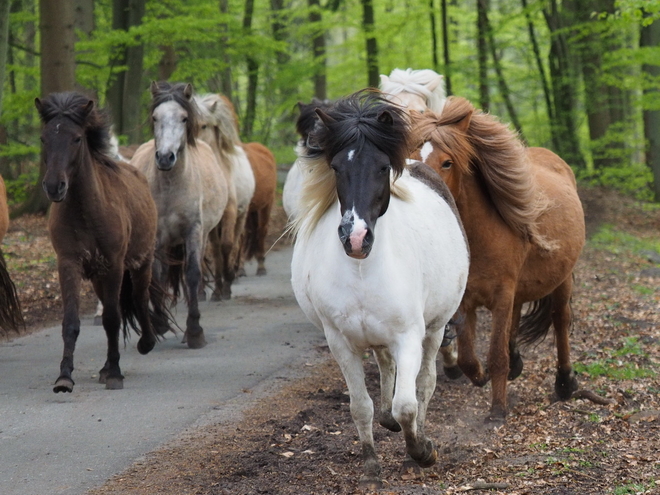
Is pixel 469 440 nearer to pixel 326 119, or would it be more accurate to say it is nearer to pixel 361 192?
pixel 361 192

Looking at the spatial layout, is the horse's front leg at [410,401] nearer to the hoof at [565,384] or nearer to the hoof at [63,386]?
the hoof at [565,384]

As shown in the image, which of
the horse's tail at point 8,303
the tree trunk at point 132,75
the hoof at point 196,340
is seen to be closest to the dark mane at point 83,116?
the horse's tail at point 8,303

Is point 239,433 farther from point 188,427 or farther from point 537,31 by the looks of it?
point 537,31

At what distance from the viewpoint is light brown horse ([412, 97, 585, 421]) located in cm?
641

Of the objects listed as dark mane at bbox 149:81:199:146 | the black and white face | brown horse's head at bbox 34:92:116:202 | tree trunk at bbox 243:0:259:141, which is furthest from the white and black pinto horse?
tree trunk at bbox 243:0:259:141

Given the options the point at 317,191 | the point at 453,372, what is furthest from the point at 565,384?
the point at 317,191

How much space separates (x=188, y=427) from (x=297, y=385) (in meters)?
1.66

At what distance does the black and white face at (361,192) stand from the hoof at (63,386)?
3641 mm

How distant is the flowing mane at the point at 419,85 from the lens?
344 inches

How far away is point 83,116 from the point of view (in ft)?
24.6

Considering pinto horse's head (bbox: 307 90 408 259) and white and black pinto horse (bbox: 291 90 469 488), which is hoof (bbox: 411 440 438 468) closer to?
white and black pinto horse (bbox: 291 90 469 488)

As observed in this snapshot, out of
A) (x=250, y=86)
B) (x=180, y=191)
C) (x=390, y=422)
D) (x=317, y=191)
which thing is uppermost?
(x=317, y=191)

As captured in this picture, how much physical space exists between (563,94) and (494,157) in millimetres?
22338

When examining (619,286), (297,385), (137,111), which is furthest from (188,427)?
(137,111)
